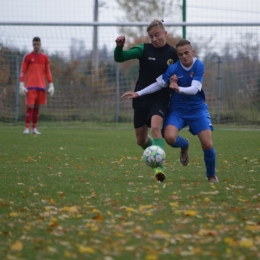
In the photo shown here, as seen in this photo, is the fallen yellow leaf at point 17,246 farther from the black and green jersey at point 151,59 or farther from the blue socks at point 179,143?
the black and green jersey at point 151,59

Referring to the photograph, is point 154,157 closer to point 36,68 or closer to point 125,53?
point 125,53

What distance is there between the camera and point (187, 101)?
795 cm

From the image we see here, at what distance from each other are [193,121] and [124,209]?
2.31 metres

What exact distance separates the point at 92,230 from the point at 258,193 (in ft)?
8.13

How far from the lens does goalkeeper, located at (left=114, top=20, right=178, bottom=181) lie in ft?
26.5

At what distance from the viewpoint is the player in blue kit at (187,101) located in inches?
306

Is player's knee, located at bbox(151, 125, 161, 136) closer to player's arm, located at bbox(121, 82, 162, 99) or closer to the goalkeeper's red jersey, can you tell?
player's arm, located at bbox(121, 82, 162, 99)

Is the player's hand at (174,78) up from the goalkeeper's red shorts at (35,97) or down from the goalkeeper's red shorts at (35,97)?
up

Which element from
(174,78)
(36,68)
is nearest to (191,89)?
→ (174,78)

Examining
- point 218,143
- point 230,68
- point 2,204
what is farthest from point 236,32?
point 2,204

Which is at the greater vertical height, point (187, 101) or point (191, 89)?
point (191, 89)

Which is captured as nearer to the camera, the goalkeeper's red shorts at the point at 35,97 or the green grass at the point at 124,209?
the green grass at the point at 124,209

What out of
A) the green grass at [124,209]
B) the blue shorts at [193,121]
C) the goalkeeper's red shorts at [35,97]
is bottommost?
the green grass at [124,209]

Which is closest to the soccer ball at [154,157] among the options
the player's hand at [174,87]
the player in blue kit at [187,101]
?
the player in blue kit at [187,101]
